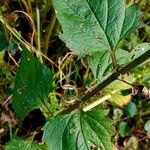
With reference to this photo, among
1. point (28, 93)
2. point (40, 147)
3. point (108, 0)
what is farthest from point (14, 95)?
point (108, 0)

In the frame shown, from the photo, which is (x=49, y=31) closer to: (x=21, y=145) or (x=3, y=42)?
(x=3, y=42)

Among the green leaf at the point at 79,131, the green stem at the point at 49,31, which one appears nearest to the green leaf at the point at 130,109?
the green stem at the point at 49,31

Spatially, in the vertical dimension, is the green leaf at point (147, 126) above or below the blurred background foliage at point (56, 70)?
below

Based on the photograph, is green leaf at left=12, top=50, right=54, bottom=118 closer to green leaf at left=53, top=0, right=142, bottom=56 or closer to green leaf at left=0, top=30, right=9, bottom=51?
green leaf at left=53, top=0, right=142, bottom=56

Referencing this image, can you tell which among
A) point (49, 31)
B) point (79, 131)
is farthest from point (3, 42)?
point (79, 131)

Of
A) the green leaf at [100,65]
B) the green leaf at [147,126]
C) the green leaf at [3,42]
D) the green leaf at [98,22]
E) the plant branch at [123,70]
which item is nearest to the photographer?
the plant branch at [123,70]

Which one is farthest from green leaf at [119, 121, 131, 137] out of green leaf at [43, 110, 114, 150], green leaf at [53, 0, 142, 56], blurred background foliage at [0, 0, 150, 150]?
green leaf at [53, 0, 142, 56]

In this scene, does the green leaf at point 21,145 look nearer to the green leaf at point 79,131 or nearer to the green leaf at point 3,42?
the green leaf at point 79,131
